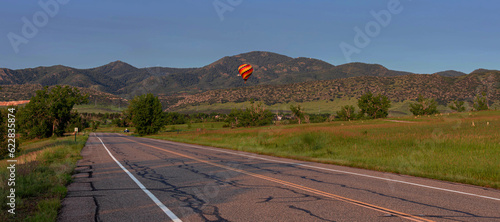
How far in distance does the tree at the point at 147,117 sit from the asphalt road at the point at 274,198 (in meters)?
→ 64.8

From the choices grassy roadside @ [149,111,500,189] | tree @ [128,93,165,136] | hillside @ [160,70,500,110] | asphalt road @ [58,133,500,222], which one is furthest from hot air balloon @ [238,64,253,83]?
hillside @ [160,70,500,110]

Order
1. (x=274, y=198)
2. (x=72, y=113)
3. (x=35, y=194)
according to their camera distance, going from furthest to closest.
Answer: (x=72, y=113) → (x=35, y=194) → (x=274, y=198)

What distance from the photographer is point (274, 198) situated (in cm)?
752

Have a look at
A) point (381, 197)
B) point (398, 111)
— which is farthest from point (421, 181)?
point (398, 111)

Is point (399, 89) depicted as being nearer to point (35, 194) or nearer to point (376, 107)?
point (376, 107)

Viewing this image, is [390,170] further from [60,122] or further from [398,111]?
[398,111]

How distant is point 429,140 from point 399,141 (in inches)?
66.8

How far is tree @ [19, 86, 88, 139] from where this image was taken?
2314 inches

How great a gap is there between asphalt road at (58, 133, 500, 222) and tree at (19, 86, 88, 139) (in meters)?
57.8

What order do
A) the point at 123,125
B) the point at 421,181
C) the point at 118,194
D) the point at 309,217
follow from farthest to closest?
the point at 123,125 < the point at 421,181 < the point at 118,194 < the point at 309,217

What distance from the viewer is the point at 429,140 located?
16.9 meters

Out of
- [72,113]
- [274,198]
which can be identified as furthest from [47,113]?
[274,198]

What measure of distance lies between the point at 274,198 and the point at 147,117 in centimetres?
7069

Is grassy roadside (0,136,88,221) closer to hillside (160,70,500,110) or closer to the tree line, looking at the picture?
the tree line
